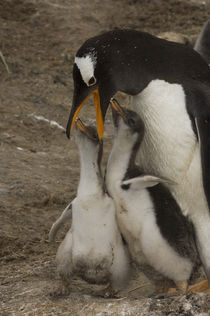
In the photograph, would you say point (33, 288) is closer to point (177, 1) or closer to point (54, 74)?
point (54, 74)

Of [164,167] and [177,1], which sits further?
[177,1]

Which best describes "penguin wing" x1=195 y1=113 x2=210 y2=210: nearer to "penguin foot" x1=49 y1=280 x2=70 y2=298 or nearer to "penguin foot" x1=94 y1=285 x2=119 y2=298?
"penguin foot" x1=94 y1=285 x2=119 y2=298

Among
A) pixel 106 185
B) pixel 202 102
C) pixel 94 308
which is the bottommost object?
pixel 94 308

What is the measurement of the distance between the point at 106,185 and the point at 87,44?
2.73 feet

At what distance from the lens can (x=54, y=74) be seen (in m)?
9.57

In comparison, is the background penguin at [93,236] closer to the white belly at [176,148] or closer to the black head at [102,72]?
the black head at [102,72]

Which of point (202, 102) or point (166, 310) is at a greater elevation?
point (202, 102)

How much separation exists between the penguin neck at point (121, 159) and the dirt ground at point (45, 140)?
69 cm

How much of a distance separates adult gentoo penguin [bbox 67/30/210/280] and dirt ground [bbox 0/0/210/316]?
721 millimetres

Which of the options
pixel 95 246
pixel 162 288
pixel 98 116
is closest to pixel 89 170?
pixel 98 116

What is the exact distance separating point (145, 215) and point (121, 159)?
1.19 ft

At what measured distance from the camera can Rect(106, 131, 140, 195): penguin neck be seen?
414 centimetres

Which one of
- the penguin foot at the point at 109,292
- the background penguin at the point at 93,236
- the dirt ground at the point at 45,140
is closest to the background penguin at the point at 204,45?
the dirt ground at the point at 45,140

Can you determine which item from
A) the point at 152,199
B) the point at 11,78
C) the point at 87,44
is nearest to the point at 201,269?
the point at 152,199
